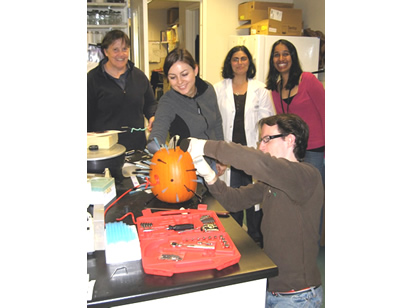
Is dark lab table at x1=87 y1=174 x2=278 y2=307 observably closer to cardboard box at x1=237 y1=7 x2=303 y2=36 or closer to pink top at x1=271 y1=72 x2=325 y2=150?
pink top at x1=271 y1=72 x2=325 y2=150

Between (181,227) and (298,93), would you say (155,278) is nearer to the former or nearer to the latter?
(181,227)

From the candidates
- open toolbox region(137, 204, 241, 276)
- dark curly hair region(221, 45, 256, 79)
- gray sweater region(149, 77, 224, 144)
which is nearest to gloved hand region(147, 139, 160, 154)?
gray sweater region(149, 77, 224, 144)

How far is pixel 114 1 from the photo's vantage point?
4133 millimetres

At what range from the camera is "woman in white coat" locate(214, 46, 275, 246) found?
2705 mm

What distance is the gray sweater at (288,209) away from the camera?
1.23m

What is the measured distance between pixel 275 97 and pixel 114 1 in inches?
98.4

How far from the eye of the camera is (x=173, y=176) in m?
1.55

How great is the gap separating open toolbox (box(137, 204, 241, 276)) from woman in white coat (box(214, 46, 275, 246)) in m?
1.41

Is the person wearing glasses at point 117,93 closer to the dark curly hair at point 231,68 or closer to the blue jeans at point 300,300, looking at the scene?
the dark curly hair at point 231,68

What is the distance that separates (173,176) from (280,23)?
140 inches

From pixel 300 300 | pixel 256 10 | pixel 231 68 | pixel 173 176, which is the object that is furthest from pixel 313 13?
pixel 300 300

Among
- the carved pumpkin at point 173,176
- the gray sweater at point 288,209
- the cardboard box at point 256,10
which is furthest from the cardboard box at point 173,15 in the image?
the gray sweater at point 288,209

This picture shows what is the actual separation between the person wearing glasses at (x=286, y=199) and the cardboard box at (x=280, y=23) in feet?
10.8
